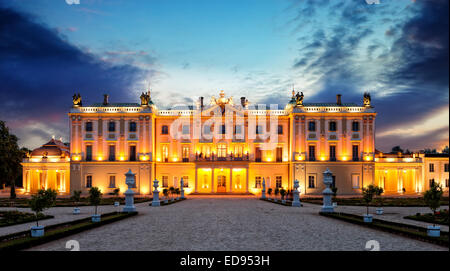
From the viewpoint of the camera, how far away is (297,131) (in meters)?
43.1

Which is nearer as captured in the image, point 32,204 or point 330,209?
point 32,204

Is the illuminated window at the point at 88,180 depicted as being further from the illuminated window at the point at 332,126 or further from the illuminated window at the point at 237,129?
the illuminated window at the point at 332,126

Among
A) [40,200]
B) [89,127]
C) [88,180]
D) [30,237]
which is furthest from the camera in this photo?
[89,127]

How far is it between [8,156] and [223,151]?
2328 cm

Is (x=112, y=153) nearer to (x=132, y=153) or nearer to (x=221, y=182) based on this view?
(x=132, y=153)

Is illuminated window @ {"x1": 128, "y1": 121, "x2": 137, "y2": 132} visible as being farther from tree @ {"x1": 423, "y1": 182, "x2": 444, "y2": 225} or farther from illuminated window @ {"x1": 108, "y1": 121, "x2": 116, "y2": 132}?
tree @ {"x1": 423, "y1": 182, "x2": 444, "y2": 225}

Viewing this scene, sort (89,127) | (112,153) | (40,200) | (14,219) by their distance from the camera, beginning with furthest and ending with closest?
(112,153) → (89,127) → (14,219) → (40,200)

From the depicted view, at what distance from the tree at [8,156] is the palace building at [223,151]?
641 cm

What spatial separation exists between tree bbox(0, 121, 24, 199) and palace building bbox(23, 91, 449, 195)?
641 centimetres

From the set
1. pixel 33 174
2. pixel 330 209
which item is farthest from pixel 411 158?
pixel 33 174

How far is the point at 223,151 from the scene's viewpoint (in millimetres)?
44312

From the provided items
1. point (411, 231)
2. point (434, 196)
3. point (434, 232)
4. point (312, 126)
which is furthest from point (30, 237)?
point (312, 126)
